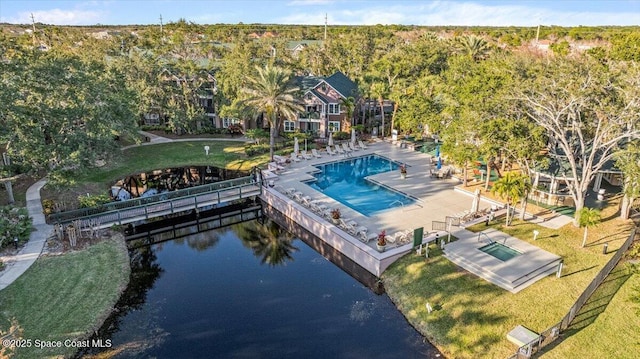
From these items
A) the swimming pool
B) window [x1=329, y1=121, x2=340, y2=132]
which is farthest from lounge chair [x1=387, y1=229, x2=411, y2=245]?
window [x1=329, y1=121, x2=340, y2=132]

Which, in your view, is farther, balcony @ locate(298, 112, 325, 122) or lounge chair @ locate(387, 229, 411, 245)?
balcony @ locate(298, 112, 325, 122)

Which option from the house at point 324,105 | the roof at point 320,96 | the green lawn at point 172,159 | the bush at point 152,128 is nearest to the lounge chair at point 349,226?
the green lawn at point 172,159

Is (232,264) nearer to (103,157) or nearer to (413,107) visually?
(103,157)

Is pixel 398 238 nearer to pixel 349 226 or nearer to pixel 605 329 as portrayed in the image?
pixel 349 226

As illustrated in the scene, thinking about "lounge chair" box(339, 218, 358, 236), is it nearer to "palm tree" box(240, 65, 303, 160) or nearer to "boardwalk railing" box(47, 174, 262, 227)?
"boardwalk railing" box(47, 174, 262, 227)

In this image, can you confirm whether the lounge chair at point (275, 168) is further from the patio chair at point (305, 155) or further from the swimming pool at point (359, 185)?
the patio chair at point (305, 155)

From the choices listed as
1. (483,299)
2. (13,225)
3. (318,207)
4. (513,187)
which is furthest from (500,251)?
(13,225)
